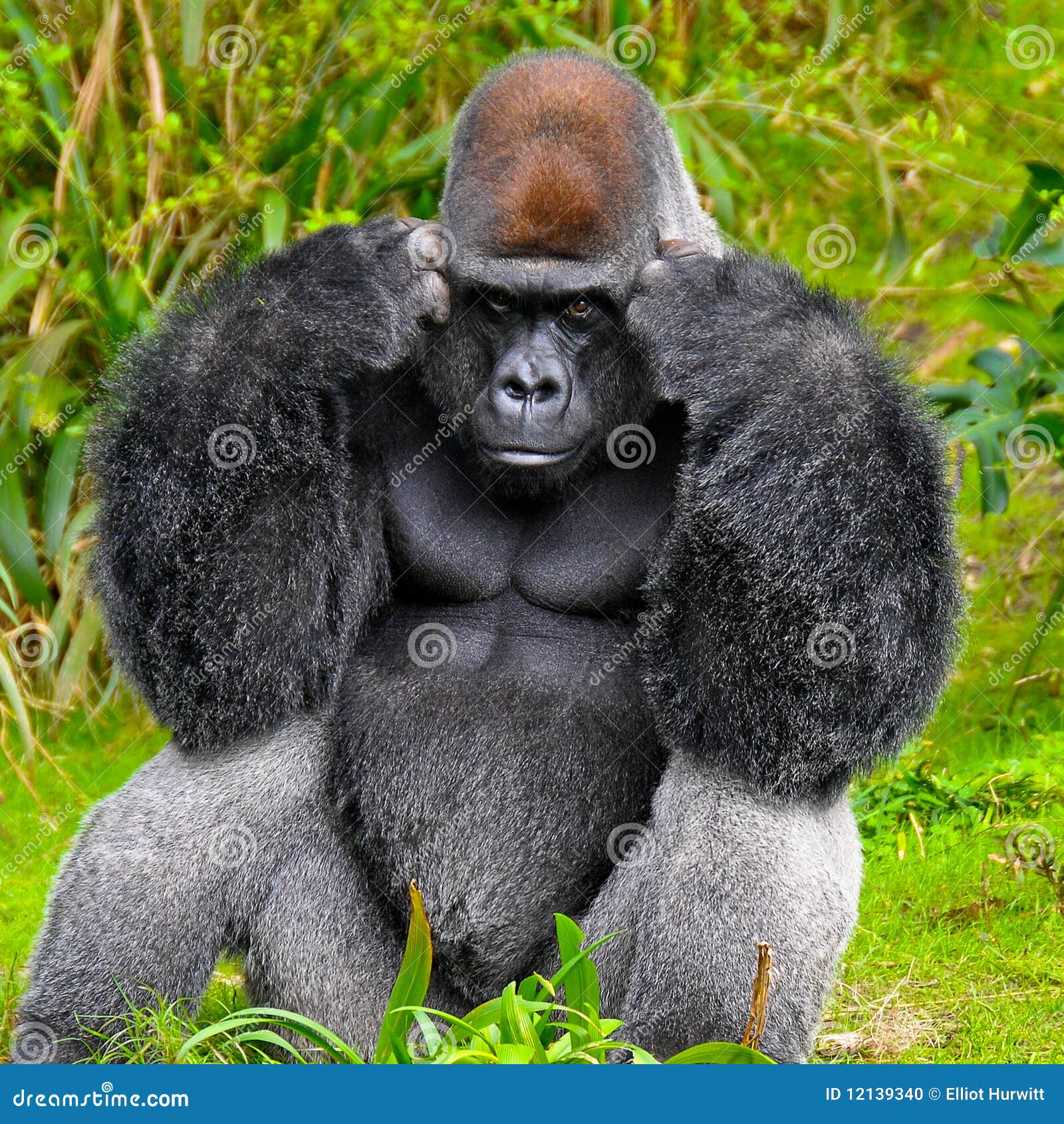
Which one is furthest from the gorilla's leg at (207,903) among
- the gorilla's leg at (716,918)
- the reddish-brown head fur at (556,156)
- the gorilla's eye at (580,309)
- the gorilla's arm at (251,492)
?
the reddish-brown head fur at (556,156)

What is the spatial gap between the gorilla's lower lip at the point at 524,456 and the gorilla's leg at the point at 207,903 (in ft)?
2.44

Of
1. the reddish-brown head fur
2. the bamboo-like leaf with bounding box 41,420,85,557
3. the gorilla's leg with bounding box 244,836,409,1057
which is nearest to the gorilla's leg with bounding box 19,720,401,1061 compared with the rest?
the gorilla's leg with bounding box 244,836,409,1057

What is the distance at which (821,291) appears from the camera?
338 cm

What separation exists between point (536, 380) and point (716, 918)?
1.19 metres

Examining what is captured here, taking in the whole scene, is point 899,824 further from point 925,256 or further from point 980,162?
point 980,162

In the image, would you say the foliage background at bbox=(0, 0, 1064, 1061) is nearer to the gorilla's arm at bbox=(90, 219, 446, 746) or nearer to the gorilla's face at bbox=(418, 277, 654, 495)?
the gorilla's arm at bbox=(90, 219, 446, 746)

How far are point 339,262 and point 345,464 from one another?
454 millimetres

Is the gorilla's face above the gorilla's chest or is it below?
above

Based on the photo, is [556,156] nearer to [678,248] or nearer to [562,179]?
[562,179]

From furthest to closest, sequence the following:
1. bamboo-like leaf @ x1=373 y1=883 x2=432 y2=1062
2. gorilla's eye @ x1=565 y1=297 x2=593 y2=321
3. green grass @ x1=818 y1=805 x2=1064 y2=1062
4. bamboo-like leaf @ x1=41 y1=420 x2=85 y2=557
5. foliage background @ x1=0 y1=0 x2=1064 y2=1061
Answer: bamboo-like leaf @ x1=41 y1=420 x2=85 y2=557
foliage background @ x1=0 y1=0 x2=1064 y2=1061
green grass @ x1=818 y1=805 x2=1064 y2=1062
gorilla's eye @ x1=565 y1=297 x2=593 y2=321
bamboo-like leaf @ x1=373 y1=883 x2=432 y2=1062

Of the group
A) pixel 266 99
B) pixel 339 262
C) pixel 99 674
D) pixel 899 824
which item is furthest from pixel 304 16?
pixel 899 824

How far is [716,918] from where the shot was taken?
303 cm

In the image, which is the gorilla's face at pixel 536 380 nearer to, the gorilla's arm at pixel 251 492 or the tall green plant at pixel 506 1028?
the gorilla's arm at pixel 251 492

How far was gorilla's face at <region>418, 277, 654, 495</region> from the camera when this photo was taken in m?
3.20
